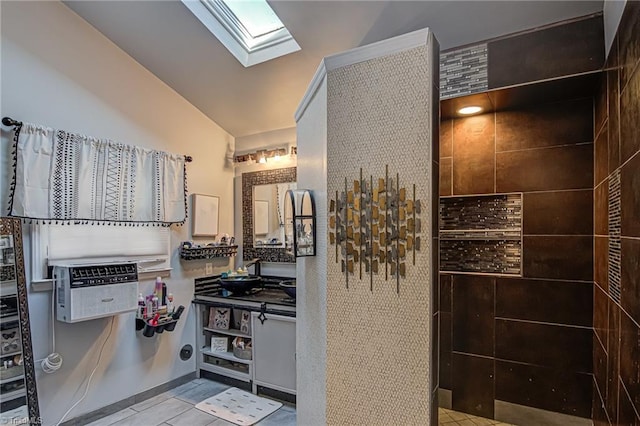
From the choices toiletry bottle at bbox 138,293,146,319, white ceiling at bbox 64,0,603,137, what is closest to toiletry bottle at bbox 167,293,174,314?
toiletry bottle at bbox 138,293,146,319

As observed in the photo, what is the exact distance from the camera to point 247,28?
2.95 metres

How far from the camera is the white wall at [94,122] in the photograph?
2.48 metres

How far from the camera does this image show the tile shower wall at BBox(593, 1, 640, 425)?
138 cm

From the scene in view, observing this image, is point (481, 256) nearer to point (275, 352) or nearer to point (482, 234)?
point (482, 234)

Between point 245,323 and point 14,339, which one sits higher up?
point 14,339

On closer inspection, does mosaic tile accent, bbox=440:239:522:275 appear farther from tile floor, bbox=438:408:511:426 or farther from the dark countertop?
the dark countertop

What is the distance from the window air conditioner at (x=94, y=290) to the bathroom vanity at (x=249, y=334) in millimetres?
867

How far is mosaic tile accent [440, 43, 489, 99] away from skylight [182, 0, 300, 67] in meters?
1.11

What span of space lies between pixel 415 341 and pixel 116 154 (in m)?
2.66

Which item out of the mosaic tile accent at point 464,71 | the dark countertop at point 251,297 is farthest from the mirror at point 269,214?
the mosaic tile accent at point 464,71

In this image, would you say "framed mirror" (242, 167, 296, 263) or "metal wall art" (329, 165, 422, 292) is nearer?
"metal wall art" (329, 165, 422, 292)

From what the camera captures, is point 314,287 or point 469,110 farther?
point 469,110

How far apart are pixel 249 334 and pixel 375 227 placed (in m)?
2.11

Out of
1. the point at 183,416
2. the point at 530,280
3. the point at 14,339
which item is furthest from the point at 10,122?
the point at 530,280
